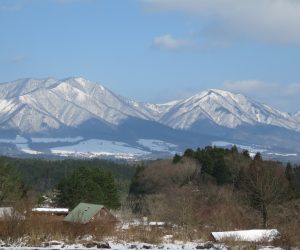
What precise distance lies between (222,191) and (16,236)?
39.5m

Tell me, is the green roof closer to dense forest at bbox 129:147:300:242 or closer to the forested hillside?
dense forest at bbox 129:147:300:242

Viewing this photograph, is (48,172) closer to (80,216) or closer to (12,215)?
(80,216)

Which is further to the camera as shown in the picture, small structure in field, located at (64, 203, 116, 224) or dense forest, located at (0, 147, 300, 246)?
dense forest, located at (0, 147, 300, 246)

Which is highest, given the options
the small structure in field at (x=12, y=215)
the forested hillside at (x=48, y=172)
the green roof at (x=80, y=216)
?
the small structure in field at (x=12, y=215)

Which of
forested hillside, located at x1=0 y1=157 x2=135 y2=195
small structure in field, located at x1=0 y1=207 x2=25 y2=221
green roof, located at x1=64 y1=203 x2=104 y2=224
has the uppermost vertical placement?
small structure in field, located at x1=0 y1=207 x2=25 y2=221

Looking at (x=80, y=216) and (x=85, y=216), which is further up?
(x=80, y=216)

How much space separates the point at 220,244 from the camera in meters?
15.3

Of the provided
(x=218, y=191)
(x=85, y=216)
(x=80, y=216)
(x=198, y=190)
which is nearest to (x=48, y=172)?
(x=198, y=190)

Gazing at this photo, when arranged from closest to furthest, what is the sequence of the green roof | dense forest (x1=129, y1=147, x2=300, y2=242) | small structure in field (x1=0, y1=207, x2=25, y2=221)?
small structure in field (x1=0, y1=207, x2=25, y2=221) < the green roof < dense forest (x1=129, y1=147, x2=300, y2=242)

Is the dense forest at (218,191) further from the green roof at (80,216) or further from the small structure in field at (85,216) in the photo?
the green roof at (80,216)

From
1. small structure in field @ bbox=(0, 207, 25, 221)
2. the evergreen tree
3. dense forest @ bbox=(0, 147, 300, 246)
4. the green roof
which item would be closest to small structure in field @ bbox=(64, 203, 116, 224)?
the green roof

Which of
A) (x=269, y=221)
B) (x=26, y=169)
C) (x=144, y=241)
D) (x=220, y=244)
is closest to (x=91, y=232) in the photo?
(x=144, y=241)

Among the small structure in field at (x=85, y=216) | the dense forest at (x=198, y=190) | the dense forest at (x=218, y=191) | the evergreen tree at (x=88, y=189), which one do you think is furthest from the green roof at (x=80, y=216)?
the evergreen tree at (x=88, y=189)

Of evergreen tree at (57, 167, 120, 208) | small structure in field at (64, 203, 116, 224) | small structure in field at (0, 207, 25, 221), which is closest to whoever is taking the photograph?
small structure in field at (0, 207, 25, 221)
